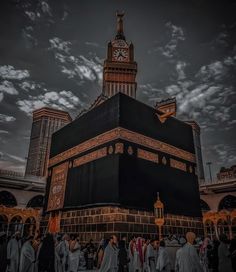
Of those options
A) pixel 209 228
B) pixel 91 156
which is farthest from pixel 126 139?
pixel 209 228

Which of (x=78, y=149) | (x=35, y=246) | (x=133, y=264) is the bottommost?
(x=133, y=264)

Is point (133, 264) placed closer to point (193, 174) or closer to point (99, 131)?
point (99, 131)

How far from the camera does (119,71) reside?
39.7 metres

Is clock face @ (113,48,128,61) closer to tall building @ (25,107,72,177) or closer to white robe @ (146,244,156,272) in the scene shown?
tall building @ (25,107,72,177)

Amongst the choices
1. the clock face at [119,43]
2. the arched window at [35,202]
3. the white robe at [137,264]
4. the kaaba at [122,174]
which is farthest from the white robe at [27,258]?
the clock face at [119,43]

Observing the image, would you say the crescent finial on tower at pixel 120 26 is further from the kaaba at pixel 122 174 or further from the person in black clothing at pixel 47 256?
the person in black clothing at pixel 47 256

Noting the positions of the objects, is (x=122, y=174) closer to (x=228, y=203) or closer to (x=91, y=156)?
(x=91, y=156)

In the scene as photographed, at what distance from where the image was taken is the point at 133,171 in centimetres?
1108

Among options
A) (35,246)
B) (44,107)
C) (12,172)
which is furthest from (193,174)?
(44,107)

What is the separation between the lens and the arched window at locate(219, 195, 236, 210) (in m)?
20.4

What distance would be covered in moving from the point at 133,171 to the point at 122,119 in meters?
2.55

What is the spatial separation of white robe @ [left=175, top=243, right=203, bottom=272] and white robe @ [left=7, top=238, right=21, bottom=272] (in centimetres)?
395

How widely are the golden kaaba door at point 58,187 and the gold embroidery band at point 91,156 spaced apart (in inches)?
48.7

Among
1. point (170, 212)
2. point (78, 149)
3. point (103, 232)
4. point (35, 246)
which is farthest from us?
point (78, 149)
